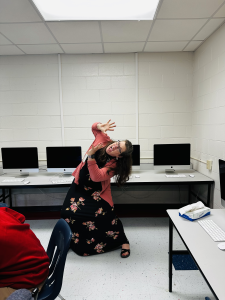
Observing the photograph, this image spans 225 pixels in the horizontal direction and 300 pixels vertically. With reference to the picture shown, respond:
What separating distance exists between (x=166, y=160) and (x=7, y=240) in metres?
2.53

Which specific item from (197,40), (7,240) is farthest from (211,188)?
(7,240)

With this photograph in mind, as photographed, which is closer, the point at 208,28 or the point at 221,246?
the point at 221,246

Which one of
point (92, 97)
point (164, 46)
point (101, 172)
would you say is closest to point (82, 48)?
point (92, 97)

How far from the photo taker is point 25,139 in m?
3.39

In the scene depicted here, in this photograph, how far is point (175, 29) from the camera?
2453 mm

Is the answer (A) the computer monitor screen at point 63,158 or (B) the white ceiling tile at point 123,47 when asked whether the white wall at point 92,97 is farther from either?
(A) the computer monitor screen at point 63,158

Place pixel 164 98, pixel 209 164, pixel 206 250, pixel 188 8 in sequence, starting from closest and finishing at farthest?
pixel 206 250 → pixel 188 8 → pixel 209 164 → pixel 164 98

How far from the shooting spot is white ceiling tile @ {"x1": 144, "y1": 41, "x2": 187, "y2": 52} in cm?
287

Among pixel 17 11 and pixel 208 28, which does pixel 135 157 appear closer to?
pixel 208 28

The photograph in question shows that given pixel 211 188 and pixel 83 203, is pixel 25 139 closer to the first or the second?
pixel 83 203

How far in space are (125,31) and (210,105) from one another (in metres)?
1.51

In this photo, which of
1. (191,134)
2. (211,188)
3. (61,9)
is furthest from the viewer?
(191,134)

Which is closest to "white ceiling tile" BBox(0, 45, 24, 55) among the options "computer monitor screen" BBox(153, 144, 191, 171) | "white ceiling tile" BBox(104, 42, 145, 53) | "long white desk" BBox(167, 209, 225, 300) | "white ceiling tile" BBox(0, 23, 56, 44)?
"white ceiling tile" BBox(0, 23, 56, 44)

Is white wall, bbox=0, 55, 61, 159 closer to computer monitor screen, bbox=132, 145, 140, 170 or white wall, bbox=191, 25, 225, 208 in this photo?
computer monitor screen, bbox=132, 145, 140, 170
